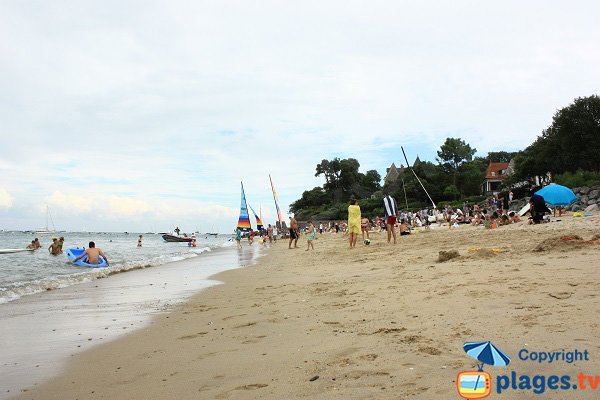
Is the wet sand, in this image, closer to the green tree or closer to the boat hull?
the boat hull

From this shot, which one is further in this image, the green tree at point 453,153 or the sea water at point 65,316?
the green tree at point 453,153

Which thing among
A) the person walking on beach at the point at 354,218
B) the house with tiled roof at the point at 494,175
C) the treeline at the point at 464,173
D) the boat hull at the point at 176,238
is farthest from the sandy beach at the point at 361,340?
the house with tiled roof at the point at 494,175

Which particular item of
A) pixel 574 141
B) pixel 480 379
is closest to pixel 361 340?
pixel 480 379

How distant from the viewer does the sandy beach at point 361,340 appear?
2811mm

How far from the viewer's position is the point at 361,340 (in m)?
3.71

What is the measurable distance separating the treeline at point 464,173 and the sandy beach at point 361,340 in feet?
84.5

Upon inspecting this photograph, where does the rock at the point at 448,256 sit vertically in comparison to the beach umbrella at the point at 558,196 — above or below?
below

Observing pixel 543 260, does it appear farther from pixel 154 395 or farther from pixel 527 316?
pixel 154 395

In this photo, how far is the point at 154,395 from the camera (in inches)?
120

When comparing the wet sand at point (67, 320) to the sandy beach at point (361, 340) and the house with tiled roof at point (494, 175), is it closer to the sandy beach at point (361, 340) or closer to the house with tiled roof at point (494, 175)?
the sandy beach at point (361, 340)

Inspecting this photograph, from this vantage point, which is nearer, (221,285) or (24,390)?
(24,390)

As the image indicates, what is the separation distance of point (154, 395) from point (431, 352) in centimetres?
201

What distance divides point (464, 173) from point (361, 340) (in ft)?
218

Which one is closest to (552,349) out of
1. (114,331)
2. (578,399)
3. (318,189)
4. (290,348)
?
(578,399)
